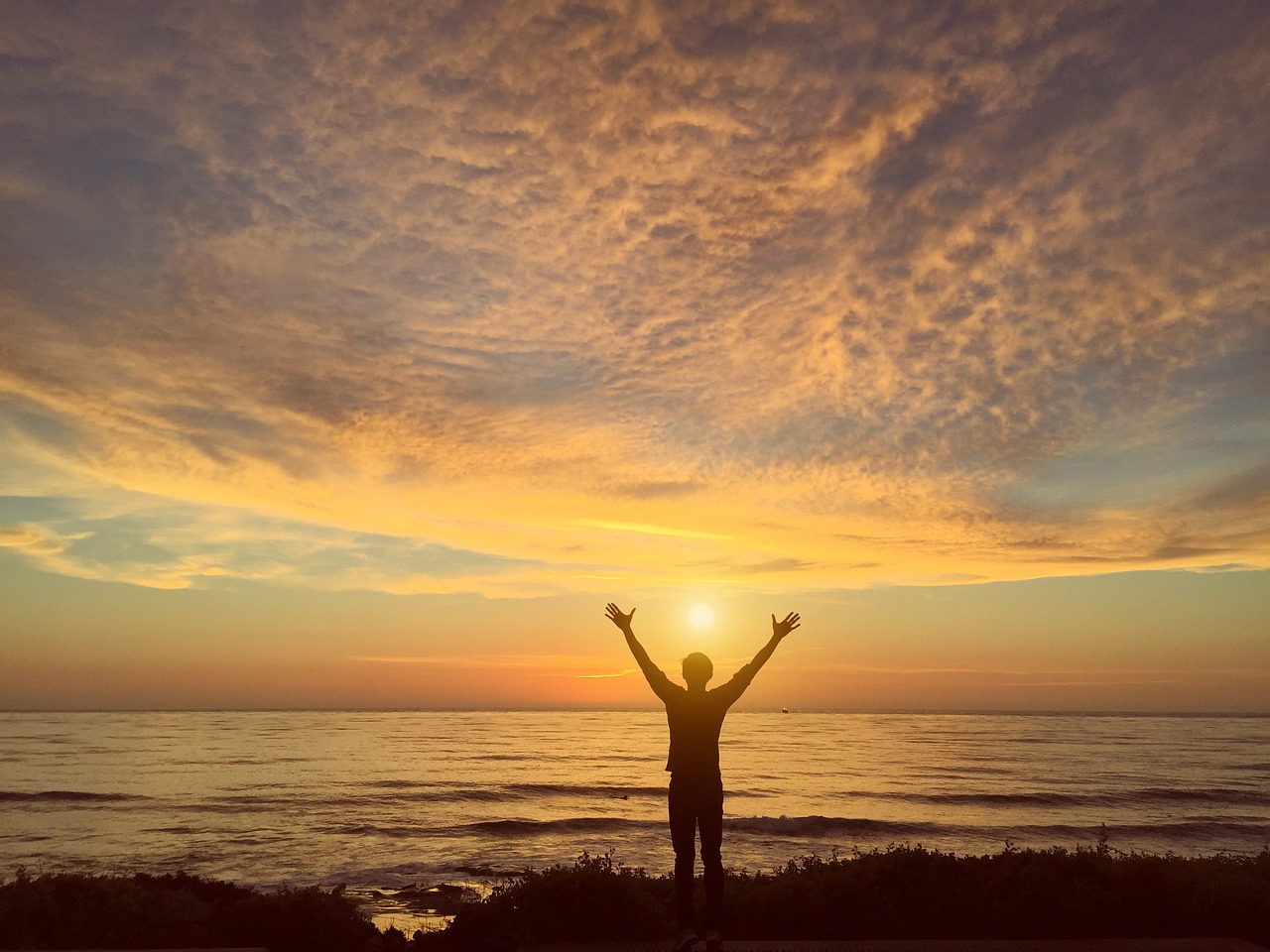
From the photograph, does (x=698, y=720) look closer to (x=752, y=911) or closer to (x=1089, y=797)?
(x=752, y=911)

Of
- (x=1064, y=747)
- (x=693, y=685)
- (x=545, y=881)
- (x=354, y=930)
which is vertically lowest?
(x=1064, y=747)

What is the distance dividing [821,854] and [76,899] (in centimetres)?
2037

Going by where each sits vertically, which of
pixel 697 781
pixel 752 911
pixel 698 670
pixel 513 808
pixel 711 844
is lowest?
pixel 513 808

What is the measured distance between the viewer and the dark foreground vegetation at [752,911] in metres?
7.97

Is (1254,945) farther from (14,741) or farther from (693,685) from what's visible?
(14,741)

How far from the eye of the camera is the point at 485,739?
254 feet

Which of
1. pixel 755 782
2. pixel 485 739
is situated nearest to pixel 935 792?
pixel 755 782

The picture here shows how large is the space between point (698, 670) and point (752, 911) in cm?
401

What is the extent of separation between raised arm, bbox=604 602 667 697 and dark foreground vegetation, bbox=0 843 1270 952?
2.69 m

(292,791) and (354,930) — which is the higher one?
(354,930)

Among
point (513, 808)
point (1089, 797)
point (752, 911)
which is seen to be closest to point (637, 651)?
point (752, 911)

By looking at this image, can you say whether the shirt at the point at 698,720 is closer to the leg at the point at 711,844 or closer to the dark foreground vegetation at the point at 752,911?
the leg at the point at 711,844

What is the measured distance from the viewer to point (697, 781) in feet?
20.7

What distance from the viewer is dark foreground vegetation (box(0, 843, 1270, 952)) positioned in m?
7.97
